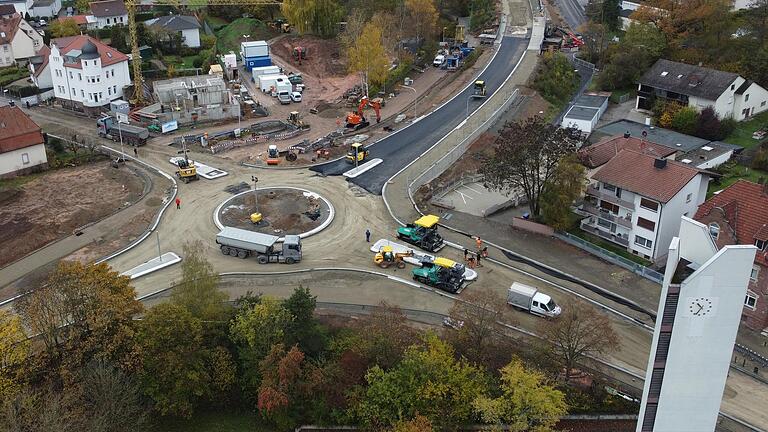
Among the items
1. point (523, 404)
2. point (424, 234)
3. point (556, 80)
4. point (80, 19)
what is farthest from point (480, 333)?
point (80, 19)

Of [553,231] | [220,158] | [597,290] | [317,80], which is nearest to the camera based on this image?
[597,290]

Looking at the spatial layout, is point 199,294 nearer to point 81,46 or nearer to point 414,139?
point 414,139

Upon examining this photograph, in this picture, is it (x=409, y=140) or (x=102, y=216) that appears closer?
(x=102, y=216)

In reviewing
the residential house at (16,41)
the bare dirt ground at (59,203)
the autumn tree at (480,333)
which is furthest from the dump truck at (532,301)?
the residential house at (16,41)

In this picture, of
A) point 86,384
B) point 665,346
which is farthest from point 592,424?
point 86,384

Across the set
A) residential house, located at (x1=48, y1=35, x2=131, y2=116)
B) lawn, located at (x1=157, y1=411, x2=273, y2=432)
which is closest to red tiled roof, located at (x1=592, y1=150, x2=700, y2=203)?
lawn, located at (x1=157, y1=411, x2=273, y2=432)

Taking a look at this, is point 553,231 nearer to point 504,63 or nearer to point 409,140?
point 409,140
